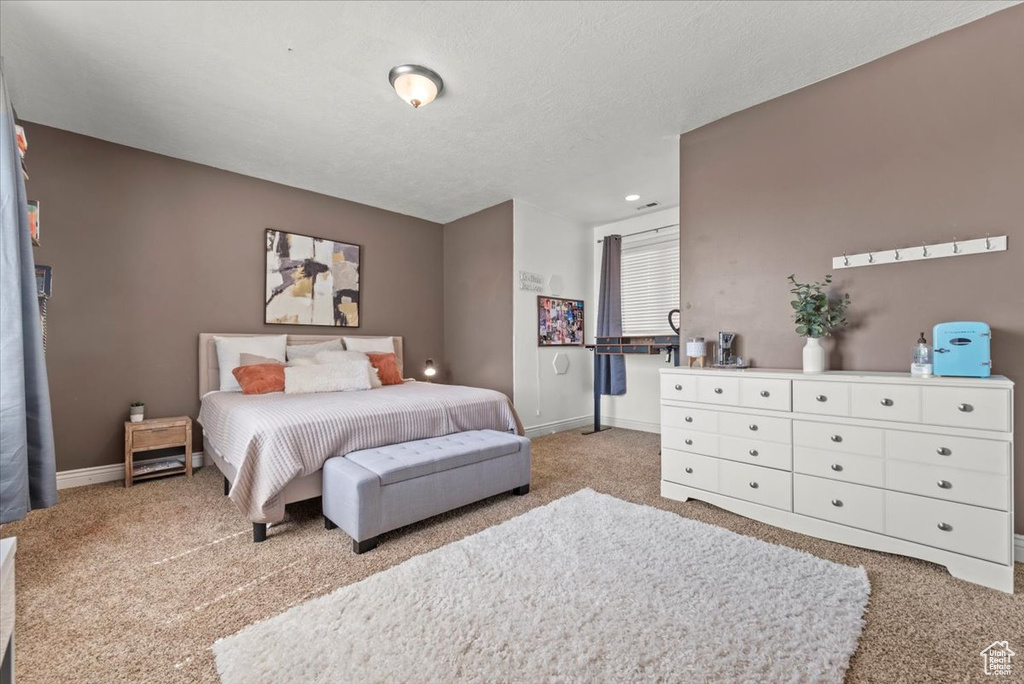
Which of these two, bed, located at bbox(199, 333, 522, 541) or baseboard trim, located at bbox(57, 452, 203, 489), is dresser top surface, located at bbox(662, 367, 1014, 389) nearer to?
bed, located at bbox(199, 333, 522, 541)

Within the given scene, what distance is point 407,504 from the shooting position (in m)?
2.27

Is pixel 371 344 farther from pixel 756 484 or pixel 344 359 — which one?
pixel 756 484

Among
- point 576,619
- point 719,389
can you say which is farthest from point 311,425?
point 719,389

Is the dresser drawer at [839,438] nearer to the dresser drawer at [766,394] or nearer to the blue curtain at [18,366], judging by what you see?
the dresser drawer at [766,394]

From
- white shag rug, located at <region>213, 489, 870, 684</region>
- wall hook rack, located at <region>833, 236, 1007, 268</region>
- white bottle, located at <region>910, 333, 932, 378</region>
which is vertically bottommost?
white shag rug, located at <region>213, 489, 870, 684</region>

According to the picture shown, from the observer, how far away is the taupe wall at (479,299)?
4.68m

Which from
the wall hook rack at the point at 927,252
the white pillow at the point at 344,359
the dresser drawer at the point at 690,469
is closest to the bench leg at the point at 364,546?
the white pillow at the point at 344,359

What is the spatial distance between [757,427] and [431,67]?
2760mm

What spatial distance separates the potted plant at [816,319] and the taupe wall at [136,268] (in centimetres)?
399

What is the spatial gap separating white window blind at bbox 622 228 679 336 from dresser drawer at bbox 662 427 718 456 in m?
2.21

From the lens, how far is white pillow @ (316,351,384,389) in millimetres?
3625

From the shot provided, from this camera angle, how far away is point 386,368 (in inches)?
159

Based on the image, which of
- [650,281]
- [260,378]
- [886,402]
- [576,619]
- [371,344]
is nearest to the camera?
→ [576,619]

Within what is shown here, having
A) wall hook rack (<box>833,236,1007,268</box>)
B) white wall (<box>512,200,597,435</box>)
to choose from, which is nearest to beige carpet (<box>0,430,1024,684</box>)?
wall hook rack (<box>833,236,1007,268</box>)
